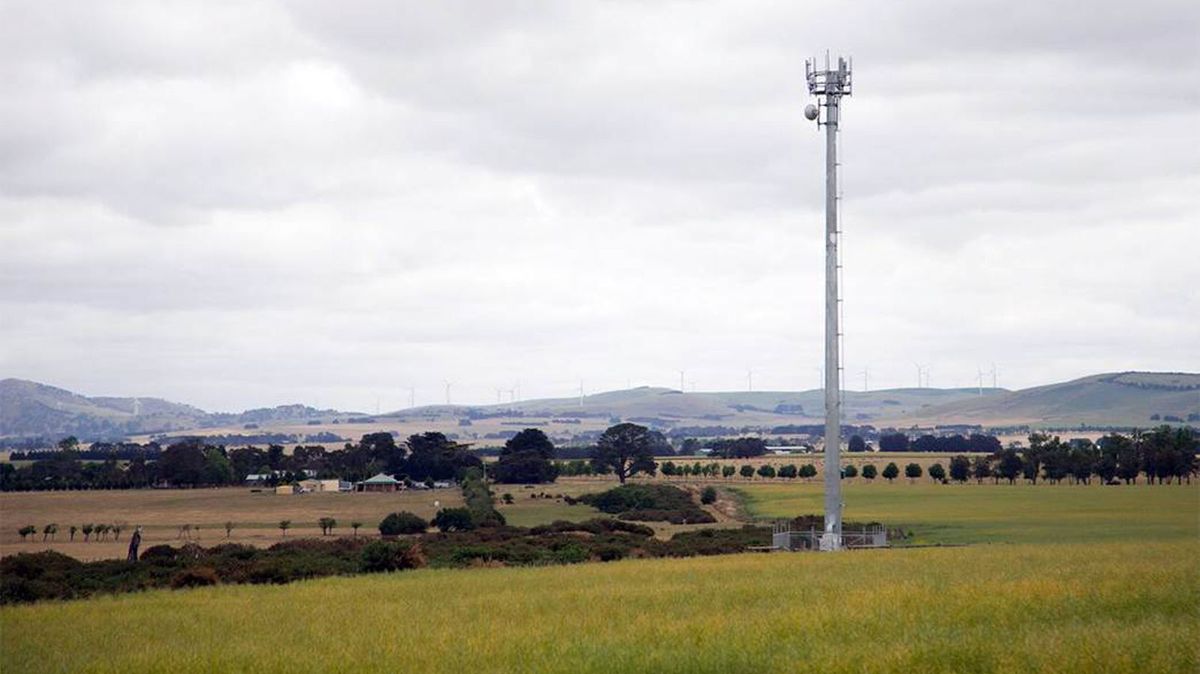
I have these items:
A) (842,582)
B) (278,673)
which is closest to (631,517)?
(842,582)

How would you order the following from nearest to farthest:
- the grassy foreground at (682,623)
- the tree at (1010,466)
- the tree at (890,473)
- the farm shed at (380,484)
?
1. the grassy foreground at (682,623)
2. the tree at (1010,466)
3. the farm shed at (380,484)
4. the tree at (890,473)

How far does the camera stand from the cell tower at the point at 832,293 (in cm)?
5856

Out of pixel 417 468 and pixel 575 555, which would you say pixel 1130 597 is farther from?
pixel 417 468

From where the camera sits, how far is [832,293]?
193ft

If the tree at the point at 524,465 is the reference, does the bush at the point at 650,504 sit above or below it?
below

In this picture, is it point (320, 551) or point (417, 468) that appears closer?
point (320, 551)

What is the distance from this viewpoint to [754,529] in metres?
79.1

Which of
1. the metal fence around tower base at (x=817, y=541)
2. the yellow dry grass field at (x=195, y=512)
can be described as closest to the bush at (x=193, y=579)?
the yellow dry grass field at (x=195, y=512)

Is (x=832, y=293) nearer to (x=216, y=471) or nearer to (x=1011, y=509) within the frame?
(x=1011, y=509)

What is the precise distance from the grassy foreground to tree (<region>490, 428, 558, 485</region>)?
395ft

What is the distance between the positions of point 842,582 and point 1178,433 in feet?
395

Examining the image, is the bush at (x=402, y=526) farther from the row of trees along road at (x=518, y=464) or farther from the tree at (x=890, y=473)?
the tree at (x=890, y=473)

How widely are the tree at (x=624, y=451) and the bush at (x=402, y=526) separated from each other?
7491cm

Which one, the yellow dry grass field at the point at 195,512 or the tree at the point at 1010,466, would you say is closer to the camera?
the yellow dry grass field at the point at 195,512
